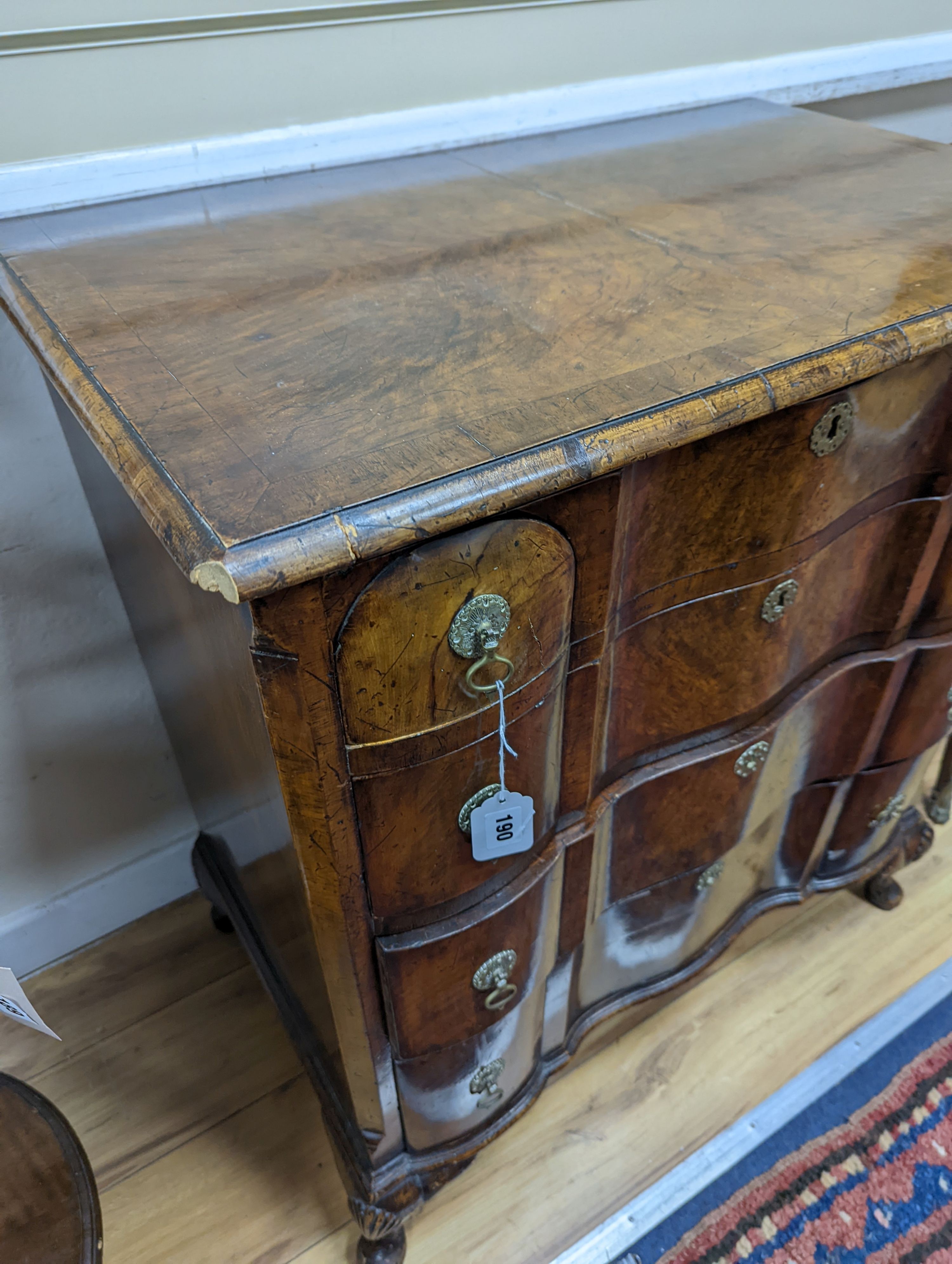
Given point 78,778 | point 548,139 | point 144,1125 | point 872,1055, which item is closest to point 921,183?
point 548,139

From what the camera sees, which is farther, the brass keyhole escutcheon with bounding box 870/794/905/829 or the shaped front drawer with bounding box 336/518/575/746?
the brass keyhole escutcheon with bounding box 870/794/905/829

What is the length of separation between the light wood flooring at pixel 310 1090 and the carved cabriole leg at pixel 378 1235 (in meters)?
0.06

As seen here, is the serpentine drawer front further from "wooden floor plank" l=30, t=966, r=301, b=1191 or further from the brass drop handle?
"wooden floor plank" l=30, t=966, r=301, b=1191

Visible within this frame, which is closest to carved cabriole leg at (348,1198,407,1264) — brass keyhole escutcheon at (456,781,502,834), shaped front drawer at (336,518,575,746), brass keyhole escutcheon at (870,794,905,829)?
brass keyhole escutcheon at (456,781,502,834)

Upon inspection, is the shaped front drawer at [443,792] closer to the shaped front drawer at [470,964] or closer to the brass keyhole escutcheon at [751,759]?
the shaped front drawer at [470,964]

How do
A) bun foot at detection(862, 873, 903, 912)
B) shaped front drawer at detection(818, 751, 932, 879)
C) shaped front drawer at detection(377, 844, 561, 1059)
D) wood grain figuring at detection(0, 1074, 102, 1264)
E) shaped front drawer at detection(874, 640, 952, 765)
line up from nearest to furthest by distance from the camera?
wood grain figuring at detection(0, 1074, 102, 1264) → shaped front drawer at detection(377, 844, 561, 1059) → shaped front drawer at detection(874, 640, 952, 765) → shaped front drawer at detection(818, 751, 932, 879) → bun foot at detection(862, 873, 903, 912)

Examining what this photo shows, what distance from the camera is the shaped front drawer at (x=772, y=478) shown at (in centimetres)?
59

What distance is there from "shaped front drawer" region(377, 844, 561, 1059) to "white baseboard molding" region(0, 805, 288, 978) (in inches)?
25.5

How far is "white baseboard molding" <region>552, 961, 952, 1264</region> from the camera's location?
1.01 m

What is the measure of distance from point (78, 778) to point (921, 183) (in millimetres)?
1150

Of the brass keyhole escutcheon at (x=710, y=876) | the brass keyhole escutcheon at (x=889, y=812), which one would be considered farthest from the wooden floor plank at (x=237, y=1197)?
the brass keyhole escutcheon at (x=889, y=812)

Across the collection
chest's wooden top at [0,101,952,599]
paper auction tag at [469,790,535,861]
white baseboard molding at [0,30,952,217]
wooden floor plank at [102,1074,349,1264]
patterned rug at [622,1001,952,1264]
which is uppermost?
white baseboard molding at [0,30,952,217]

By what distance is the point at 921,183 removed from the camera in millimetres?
803

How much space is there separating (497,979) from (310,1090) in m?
0.54
